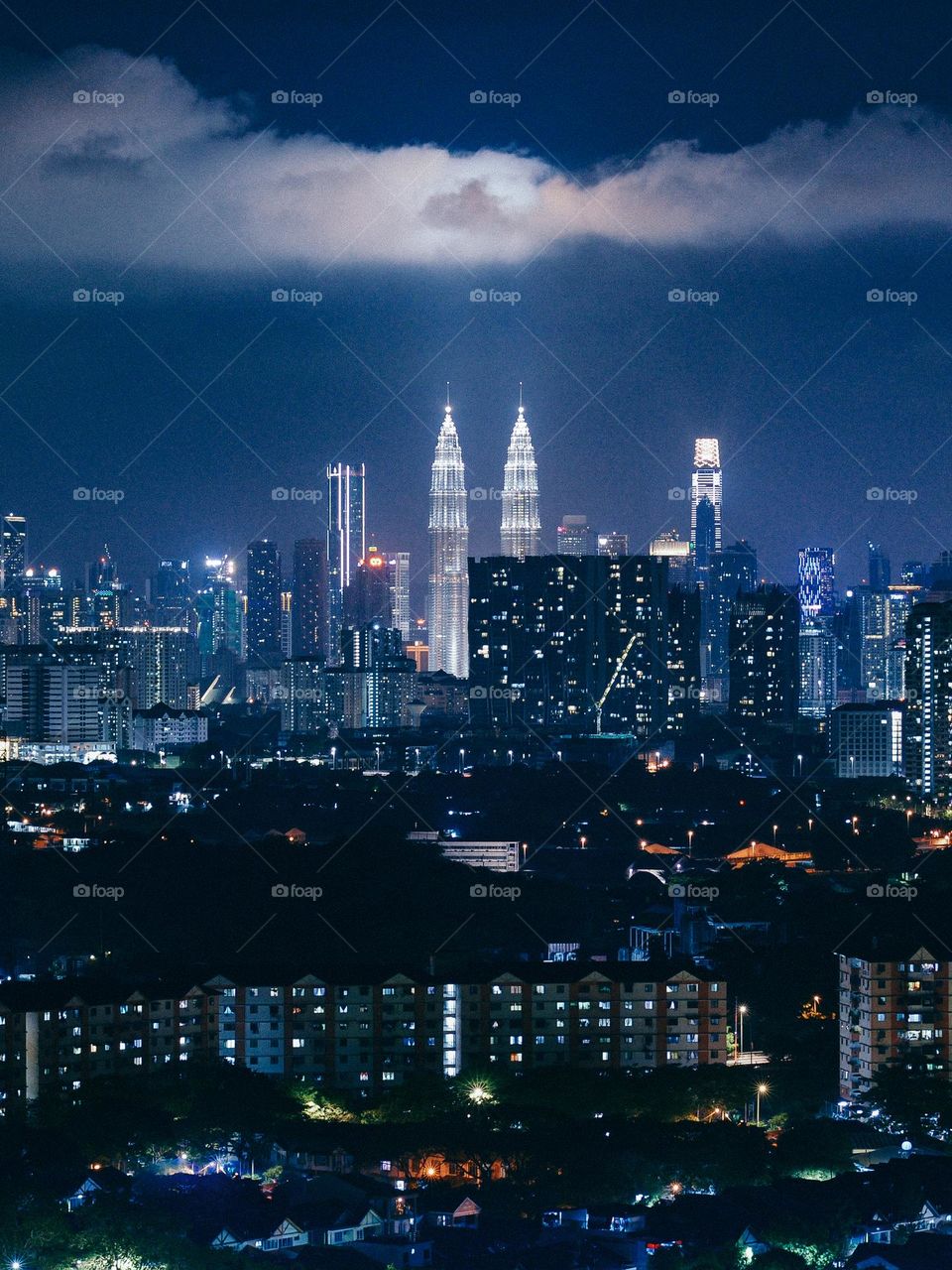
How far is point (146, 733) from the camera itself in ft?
128

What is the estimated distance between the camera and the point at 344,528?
42.8 m

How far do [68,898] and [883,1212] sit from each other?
9.47 m

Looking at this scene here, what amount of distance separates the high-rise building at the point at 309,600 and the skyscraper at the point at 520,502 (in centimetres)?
356

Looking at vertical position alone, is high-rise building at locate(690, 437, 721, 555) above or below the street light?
above

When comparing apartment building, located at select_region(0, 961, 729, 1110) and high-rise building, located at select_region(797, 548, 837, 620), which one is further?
high-rise building, located at select_region(797, 548, 837, 620)

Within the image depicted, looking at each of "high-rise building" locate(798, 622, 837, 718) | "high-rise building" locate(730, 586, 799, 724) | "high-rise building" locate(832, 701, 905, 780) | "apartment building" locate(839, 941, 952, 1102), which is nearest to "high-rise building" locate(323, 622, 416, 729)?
"high-rise building" locate(730, 586, 799, 724)

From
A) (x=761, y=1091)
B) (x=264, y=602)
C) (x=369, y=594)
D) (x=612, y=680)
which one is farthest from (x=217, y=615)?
(x=761, y=1091)

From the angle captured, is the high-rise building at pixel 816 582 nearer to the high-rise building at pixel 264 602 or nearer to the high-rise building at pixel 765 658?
the high-rise building at pixel 765 658

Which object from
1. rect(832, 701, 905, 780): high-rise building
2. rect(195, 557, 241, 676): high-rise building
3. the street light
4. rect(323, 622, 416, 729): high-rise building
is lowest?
the street light

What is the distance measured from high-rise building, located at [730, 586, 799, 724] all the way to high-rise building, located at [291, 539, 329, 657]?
746 centimetres

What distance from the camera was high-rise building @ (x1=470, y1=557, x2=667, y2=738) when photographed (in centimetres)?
4059

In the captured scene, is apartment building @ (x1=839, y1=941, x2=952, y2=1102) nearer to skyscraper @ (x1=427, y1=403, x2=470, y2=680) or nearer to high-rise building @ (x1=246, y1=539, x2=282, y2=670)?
skyscraper @ (x1=427, y1=403, x2=470, y2=680)

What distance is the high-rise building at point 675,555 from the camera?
145 ft

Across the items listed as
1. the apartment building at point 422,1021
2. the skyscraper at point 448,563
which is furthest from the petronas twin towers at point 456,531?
the apartment building at point 422,1021
